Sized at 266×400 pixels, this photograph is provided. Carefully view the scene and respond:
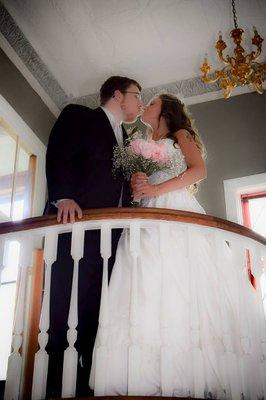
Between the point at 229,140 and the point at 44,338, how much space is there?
3.59m

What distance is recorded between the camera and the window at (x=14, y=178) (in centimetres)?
473

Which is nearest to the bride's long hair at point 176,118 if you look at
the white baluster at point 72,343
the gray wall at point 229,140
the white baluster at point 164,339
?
the white baluster at point 164,339

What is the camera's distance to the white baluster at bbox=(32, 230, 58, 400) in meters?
2.45

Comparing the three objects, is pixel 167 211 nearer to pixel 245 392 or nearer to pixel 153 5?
pixel 245 392

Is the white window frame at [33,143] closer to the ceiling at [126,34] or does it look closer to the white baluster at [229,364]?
the ceiling at [126,34]

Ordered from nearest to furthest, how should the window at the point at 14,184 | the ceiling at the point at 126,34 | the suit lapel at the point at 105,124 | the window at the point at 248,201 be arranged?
the suit lapel at the point at 105,124, the window at the point at 14,184, the ceiling at the point at 126,34, the window at the point at 248,201

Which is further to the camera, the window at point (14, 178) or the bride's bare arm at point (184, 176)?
the window at point (14, 178)

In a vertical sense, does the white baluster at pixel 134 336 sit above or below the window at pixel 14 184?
below

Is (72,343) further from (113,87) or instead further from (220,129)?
(220,129)

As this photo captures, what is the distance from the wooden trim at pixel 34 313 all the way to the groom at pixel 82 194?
1446mm

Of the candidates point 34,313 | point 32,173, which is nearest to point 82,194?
point 34,313

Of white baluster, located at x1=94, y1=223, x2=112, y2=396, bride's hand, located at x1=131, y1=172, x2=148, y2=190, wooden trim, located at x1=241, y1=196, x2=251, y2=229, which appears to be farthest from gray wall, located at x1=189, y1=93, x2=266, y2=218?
white baluster, located at x1=94, y1=223, x2=112, y2=396

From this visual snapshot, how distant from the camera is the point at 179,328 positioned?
2555 mm

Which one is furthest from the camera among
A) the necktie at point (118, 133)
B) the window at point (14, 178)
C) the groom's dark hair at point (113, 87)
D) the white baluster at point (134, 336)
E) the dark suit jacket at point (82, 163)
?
the window at point (14, 178)
